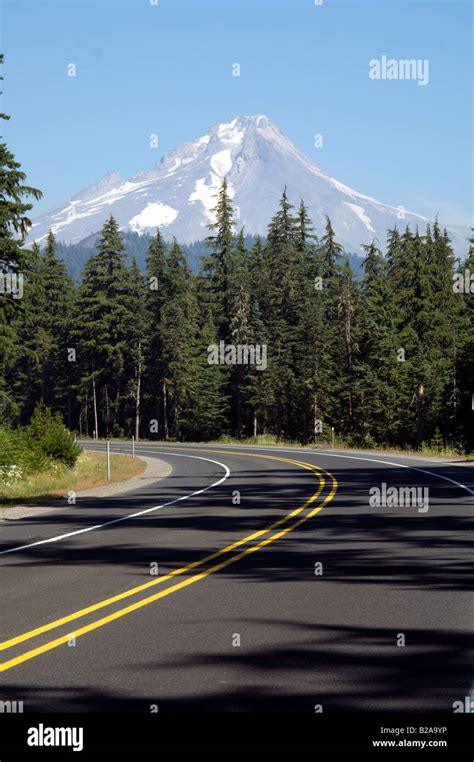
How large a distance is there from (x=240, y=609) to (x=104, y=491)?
19203 mm

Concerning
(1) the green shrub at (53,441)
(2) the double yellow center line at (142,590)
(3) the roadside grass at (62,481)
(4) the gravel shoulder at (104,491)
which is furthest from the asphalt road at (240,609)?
(1) the green shrub at (53,441)

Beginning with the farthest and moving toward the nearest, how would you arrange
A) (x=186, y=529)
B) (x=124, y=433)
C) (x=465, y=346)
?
(x=124, y=433) < (x=465, y=346) < (x=186, y=529)

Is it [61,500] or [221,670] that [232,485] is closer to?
[61,500]

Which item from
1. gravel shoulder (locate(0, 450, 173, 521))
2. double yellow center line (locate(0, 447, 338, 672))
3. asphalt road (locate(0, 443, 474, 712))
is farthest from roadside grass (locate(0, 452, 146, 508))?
double yellow center line (locate(0, 447, 338, 672))

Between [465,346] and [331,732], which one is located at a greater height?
[465,346]

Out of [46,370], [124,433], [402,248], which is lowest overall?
[124,433]

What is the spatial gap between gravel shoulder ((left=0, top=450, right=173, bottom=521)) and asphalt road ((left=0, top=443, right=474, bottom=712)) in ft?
4.37

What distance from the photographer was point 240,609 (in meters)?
9.74

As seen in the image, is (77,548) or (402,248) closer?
(77,548)

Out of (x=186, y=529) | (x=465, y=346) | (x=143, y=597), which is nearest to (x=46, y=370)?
(x=465, y=346)

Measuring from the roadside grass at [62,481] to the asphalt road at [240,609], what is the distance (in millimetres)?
6203

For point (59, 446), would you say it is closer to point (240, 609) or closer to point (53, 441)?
point (53, 441)

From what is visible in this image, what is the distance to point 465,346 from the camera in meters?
66.8

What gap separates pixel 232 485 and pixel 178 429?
62019mm
